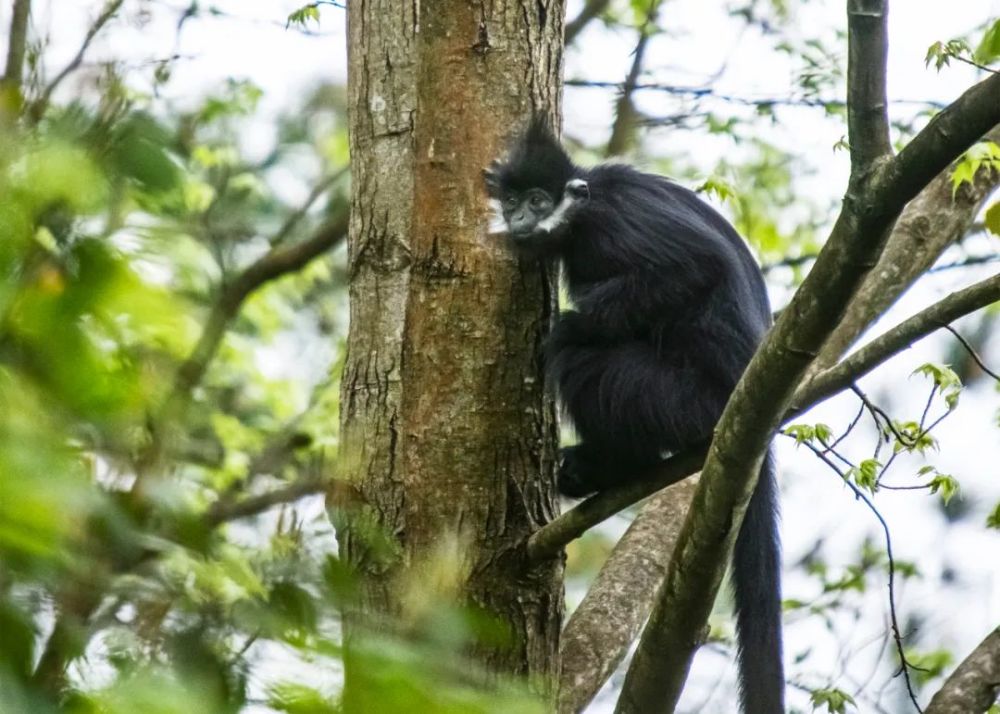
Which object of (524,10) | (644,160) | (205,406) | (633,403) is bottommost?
(205,406)

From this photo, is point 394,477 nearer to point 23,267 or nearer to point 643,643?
point 643,643

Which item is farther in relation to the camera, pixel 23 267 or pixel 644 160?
pixel 644 160

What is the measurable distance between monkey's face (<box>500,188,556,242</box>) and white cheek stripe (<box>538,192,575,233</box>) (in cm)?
1

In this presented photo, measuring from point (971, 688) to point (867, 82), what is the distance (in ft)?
7.21

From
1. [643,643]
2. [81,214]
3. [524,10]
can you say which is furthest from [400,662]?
[524,10]

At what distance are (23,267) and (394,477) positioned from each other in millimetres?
2285

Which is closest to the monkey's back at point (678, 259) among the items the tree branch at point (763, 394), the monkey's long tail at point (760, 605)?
the monkey's long tail at point (760, 605)

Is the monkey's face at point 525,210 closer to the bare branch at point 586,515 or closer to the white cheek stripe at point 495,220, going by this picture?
the white cheek stripe at point 495,220

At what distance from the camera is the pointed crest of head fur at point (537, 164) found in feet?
12.1

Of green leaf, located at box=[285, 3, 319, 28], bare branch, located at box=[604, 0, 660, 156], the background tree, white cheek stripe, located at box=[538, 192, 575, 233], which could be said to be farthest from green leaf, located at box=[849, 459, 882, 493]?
bare branch, located at box=[604, 0, 660, 156]

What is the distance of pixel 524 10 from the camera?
3.43m

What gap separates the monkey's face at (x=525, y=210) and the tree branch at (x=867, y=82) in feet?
5.25

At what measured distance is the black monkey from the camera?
391 cm

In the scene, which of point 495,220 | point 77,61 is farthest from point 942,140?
point 495,220
